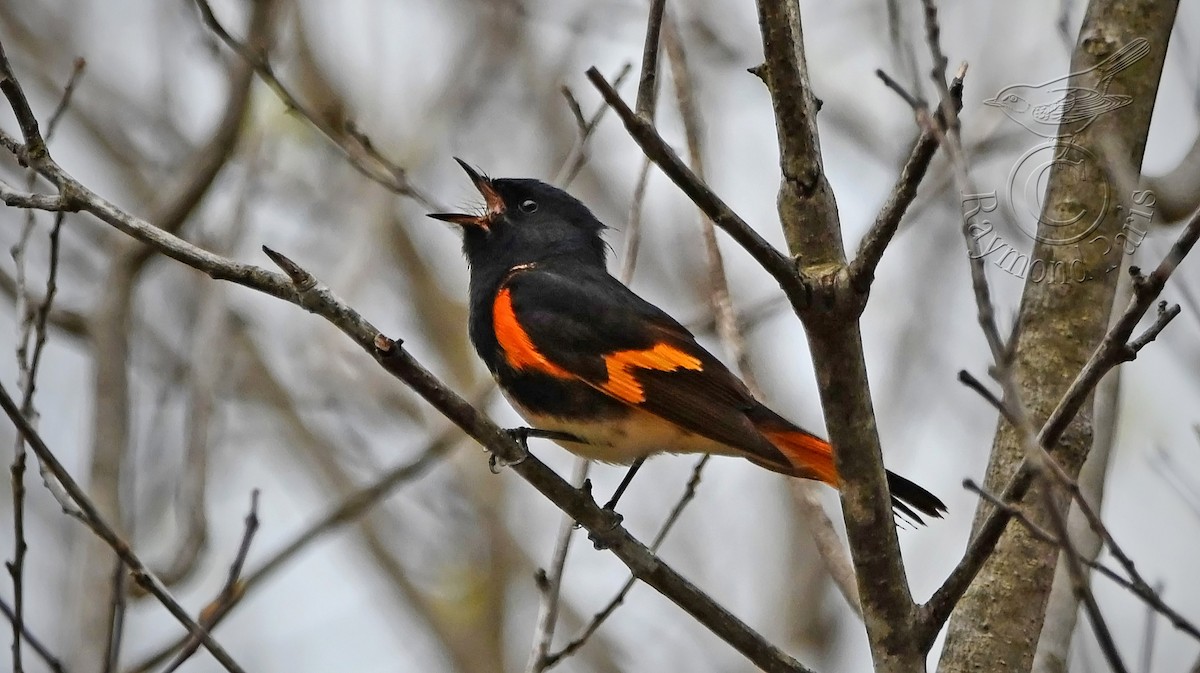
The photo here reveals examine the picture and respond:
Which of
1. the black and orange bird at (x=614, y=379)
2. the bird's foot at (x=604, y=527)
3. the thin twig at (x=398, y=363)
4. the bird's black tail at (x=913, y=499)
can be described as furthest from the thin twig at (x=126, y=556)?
the bird's black tail at (x=913, y=499)

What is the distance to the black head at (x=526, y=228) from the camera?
3.79 m

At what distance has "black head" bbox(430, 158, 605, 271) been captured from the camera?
379 centimetres

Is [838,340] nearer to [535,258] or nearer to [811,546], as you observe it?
[535,258]

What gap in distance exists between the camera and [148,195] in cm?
593

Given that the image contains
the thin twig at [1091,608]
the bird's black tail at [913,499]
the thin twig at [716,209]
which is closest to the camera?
the thin twig at [1091,608]

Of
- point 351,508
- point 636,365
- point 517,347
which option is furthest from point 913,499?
point 351,508

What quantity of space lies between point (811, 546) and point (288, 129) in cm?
366

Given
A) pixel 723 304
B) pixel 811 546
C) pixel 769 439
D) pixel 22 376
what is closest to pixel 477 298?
pixel 723 304

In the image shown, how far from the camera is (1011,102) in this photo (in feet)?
11.0

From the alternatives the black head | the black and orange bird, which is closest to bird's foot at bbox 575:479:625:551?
the black and orange bird

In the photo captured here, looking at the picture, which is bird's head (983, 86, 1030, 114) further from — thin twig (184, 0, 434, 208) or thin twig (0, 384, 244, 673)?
thin twig (0, 384, 244, 673)

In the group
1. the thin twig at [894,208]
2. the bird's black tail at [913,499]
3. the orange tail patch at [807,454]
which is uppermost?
the orange tail patch at [807,454]

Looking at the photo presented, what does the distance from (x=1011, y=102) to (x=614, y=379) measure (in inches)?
53.6

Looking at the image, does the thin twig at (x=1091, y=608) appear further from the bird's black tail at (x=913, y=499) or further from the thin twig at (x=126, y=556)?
the thin twig at (x=126, y=556)
